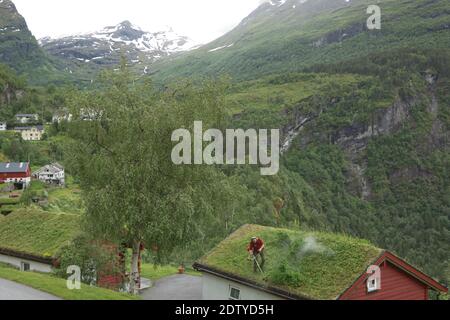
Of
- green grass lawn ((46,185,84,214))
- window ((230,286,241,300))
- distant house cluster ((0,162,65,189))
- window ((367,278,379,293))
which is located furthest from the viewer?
distant house cluster ((0,162,65,189))

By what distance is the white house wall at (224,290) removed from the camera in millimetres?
20141

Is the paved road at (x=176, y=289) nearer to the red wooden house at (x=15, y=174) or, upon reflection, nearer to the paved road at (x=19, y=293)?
the paved road at (x=19, y=293)

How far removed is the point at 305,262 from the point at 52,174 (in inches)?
3477

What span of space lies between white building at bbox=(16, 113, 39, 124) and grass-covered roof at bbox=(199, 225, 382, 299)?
139 m

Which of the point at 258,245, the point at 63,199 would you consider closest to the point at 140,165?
the point at 258,245

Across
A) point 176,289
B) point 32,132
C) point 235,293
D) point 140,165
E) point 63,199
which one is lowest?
point 63,199

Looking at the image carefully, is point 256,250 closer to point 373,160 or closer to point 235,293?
point 235,293

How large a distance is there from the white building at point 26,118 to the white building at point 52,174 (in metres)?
53.9

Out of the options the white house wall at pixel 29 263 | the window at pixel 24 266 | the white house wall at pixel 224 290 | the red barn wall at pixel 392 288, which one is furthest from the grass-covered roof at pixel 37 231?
the red barn wall at pixel 392 288

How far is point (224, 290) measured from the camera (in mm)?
22500

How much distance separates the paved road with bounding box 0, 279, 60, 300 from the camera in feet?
49.9

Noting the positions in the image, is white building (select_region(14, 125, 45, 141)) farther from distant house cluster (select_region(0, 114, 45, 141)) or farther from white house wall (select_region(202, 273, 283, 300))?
white house wall (select_region(202, 273, 283, 300))

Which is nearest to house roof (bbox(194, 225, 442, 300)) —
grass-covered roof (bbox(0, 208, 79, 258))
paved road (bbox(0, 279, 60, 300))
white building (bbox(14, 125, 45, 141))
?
paved road (bbox(0, 279, 60, 300))
